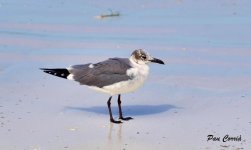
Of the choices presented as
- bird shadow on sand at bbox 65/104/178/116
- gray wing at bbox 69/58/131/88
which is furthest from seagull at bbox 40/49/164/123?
bird shadow on sand at bbox 65/104/178/116

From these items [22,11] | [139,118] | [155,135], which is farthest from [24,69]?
[22,11]

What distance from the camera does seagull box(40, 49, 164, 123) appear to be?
8.60 m

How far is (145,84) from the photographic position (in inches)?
385

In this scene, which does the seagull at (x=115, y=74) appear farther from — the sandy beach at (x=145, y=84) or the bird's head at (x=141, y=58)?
the sandy beach at (x=145, y=84)

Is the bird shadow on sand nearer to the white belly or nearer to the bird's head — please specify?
the white belly

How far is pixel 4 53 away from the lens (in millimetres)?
11430

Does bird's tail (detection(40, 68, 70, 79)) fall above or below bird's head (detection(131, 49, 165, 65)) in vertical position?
below

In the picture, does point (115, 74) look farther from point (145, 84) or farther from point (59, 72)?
point (145, 84)

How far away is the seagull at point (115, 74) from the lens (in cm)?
860

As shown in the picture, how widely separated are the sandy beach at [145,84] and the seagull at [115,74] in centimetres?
30

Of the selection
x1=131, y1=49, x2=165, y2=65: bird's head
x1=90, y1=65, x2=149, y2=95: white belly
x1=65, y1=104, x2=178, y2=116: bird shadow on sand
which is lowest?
x1=65, y1=104, x2=178, y2=116: bird shadow on sand

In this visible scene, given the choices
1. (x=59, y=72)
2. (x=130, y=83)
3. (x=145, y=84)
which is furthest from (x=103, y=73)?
(x=145, y=84)

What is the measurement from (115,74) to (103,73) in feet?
0.54

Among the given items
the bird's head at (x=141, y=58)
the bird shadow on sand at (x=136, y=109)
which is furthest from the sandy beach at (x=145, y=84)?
the bird's head at (x=141, y=58)
